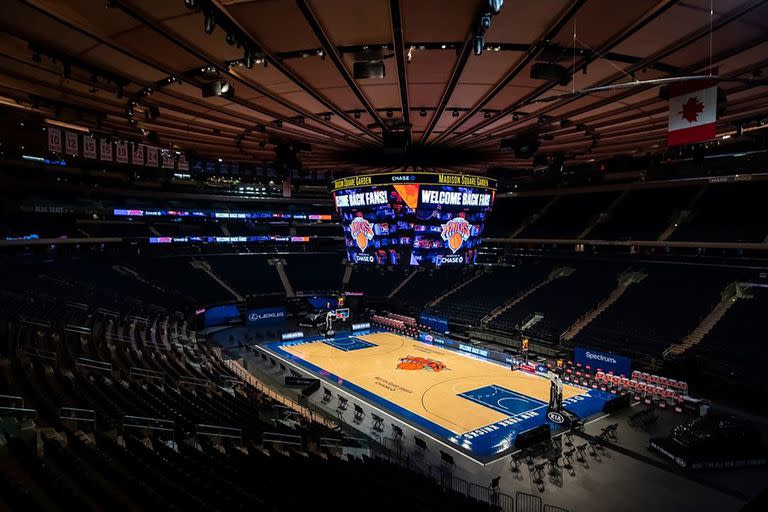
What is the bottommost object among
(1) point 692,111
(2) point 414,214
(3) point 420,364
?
(3) point 420,364

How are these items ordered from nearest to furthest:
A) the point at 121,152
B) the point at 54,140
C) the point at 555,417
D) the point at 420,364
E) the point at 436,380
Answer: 1. the point at 54,140
2. the point at 121,152
3. the point at 555,417
4. the point at 436,380
5. the point at 420,364

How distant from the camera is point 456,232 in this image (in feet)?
53.1

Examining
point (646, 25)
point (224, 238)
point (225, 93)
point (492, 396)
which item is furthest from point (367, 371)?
point (224, 238)

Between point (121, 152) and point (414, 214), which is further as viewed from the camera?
point (414, 214)

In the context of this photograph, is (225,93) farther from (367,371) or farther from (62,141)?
(367,371)

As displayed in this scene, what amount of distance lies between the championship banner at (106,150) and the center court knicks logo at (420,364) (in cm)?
1790

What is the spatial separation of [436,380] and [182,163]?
52.6ft

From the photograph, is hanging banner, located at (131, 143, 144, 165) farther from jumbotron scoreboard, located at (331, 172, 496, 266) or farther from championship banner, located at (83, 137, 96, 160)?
jumbotron scoreboard, located at (331, 172, 496, 266)

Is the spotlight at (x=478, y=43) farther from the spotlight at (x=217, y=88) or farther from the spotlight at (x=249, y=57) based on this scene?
the spotlight at (x=217, y=88)

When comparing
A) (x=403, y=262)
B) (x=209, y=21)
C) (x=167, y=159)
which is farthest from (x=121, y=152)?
(x=403, y=262)

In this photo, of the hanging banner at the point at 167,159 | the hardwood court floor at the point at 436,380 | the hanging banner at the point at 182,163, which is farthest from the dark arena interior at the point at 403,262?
the hanging banner at the point at 182,163

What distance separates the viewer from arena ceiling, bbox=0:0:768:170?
5.56m

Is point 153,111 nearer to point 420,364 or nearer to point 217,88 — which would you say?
point 217,88

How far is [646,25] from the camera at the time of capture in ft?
19.3
